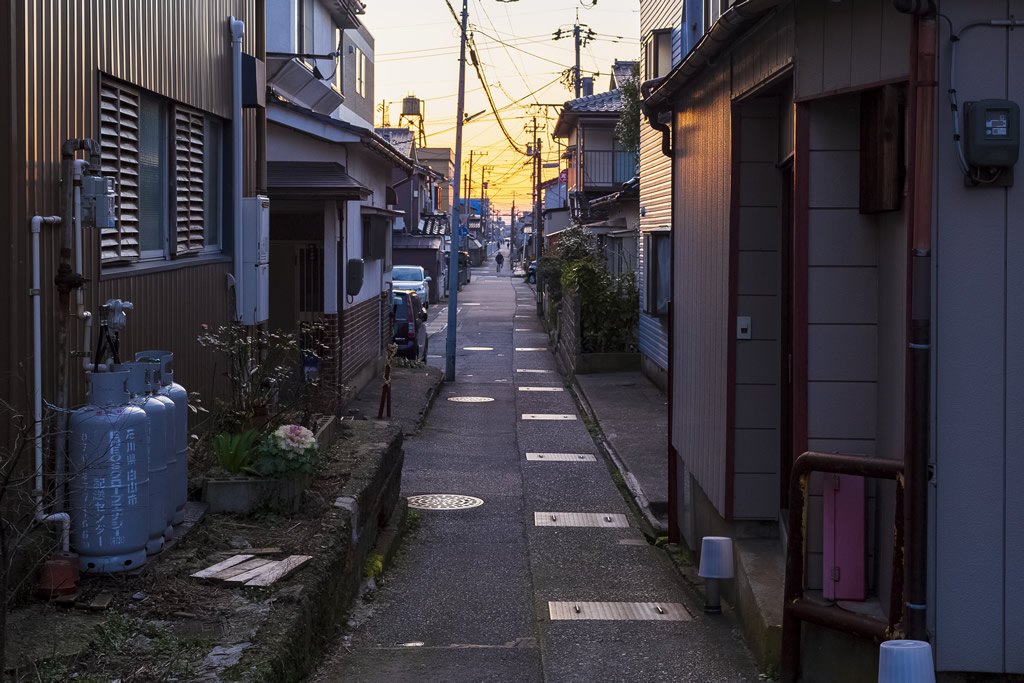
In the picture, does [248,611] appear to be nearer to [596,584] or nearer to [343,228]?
[596,584]

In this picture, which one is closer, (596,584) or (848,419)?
(848,419)

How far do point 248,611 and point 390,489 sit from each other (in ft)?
14.3

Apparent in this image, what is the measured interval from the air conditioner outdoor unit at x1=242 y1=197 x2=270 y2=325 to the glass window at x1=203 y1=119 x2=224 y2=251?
0.23 metres

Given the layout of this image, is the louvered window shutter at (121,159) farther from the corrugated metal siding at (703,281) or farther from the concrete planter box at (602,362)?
the concrete planter box at (602,362)

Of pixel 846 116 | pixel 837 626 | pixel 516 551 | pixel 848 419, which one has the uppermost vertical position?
pixel 846 116

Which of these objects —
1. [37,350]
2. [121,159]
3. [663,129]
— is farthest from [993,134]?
[663,129]

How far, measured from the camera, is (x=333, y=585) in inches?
264

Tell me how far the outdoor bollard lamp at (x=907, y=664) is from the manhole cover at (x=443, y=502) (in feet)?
23.6

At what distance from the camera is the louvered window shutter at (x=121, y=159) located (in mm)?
7285

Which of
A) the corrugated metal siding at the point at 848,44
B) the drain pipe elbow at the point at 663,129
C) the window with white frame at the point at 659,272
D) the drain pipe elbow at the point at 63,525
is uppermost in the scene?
the drain pipe elbow at the point at 663,129

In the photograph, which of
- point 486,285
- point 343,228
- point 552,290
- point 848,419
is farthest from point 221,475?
point 486,285

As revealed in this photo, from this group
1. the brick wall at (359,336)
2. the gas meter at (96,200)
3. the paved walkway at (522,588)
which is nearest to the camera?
the gas meter at (96,200)

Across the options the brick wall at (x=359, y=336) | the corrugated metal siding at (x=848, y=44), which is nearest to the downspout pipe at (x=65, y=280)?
the corrugated metal siding at (x=848, y=44)

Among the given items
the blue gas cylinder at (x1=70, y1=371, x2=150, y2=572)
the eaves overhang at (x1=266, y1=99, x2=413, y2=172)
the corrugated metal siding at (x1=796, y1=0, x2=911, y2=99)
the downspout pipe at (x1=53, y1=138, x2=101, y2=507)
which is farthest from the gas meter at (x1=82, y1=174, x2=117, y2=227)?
the eaves overhang at (x1=266, y1=99, x2=413, y2=172)
